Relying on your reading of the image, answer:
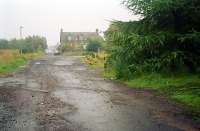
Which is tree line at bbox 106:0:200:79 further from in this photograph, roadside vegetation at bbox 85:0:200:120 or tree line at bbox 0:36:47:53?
tree line at bbox 0:36:47:53

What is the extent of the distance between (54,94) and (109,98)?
264cm

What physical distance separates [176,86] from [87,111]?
20.5 feet

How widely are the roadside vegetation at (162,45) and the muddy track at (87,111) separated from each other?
2.06 m

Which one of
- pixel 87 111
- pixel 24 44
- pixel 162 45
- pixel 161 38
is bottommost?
pixel 87 111

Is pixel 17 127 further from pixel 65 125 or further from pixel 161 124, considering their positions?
pixel 161 124

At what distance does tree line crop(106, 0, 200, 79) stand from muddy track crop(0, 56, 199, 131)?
2471mm

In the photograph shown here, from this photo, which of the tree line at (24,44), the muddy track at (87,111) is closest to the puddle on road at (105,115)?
the muddy track at (87,111)

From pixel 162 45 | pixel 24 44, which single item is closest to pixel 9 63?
pixel 162 45

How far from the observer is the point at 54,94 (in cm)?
1527

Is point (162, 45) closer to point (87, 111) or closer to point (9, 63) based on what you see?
point (87, 111)

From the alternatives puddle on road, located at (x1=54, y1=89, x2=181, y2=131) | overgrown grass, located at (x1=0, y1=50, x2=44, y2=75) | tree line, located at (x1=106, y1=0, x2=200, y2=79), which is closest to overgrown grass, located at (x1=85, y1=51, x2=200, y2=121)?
tree line, located at (x1=106, y1=0, x2=200, y2=79)

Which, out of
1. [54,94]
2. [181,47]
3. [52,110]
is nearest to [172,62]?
[181,47]

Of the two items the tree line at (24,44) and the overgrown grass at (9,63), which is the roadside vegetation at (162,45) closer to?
the overgrown grass at (9,63)

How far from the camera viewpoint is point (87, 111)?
11305 millimetres
